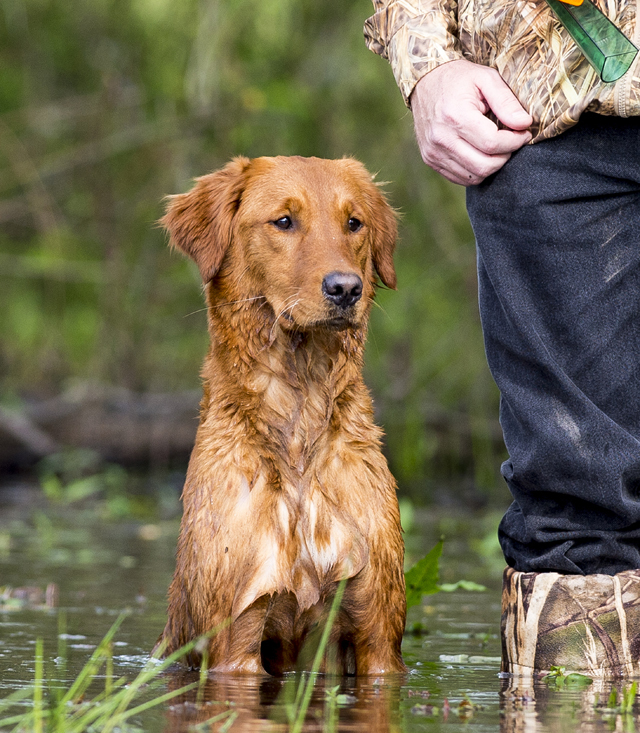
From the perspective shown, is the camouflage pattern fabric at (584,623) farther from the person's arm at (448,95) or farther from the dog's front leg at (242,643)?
the person's arm at (448,95)

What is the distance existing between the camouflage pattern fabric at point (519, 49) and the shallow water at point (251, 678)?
1612 mm

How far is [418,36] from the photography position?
3.54m

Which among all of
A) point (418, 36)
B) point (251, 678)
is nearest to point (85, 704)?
point (251, 678)

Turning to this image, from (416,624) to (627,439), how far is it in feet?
5.31

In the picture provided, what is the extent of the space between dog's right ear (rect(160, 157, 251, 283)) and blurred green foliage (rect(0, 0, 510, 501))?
4.55 m

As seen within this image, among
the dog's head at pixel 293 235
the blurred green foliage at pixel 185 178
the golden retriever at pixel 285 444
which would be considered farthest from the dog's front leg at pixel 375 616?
the blurred green foliage at pixel 185 178

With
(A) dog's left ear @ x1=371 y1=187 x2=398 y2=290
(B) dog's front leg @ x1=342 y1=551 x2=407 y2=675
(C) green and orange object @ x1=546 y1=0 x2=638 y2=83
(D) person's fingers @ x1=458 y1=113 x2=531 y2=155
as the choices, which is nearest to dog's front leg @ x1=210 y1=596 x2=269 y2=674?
(B) dog's front leg @ x1=342 y1=551 x2=407 y2=675

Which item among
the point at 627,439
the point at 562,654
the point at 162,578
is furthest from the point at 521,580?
the point at 162,578

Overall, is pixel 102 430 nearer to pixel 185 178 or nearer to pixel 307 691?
pixel 185 178

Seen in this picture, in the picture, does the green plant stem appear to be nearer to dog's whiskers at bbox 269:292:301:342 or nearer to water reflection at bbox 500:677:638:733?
water reflection at bbox 500:677:638:733

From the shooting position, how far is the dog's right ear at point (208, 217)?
13.6 feet

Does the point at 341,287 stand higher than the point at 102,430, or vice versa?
the point at 102,430

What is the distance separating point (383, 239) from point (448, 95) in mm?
1082

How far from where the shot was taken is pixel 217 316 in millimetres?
4082
